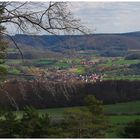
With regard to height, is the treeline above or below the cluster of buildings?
below

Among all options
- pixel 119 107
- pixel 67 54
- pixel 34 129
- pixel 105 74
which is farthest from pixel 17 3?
pixel 119 107

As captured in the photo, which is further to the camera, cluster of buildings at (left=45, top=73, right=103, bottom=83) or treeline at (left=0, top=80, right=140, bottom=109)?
cluster of buildings at (left=45, top=73, right=103, bottom=83)

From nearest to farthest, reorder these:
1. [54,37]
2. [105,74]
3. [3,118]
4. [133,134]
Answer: [133,134]
[54,37]
[3,118]
[105,74]

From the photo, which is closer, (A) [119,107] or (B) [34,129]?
(B) [34,129]

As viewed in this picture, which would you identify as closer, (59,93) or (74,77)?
(59,93)

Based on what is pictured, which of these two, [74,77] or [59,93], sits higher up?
[74,77]

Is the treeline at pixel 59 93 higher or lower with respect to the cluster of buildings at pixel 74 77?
lower

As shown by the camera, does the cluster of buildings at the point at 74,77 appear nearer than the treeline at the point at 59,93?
No

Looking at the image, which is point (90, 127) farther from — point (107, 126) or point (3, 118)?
point (3, 118)
